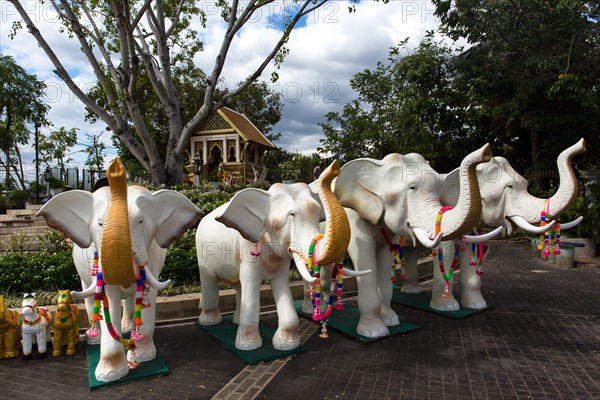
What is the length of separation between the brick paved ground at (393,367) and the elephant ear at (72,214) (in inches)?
55.4

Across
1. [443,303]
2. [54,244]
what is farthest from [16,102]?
[443,303]

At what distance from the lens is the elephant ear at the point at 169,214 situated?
386cm

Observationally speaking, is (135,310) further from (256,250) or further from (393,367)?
(393,367)

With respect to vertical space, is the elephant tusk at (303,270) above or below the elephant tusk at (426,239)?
below

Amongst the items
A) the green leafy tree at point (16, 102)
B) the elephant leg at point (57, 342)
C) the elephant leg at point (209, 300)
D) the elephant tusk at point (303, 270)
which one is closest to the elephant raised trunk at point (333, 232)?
the elephant tusk at point (303, 270)

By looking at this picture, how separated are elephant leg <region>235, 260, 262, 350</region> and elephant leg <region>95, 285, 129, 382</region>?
1227 mm

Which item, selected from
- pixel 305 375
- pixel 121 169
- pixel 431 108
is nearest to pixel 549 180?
pixel 431 108

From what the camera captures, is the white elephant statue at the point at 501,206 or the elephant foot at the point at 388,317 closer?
the white elephant statue at the point at 501,206

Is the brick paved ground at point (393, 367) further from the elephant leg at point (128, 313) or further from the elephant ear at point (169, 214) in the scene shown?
the elephant ear at point (169, 214)

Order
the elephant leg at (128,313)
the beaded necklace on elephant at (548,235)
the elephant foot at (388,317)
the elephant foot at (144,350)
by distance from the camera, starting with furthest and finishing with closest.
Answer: the elephant foot at (388,317), the beaded necklace on elephant at (548,235), the elephant leg at (128,313), the elephant foot at (144,350)

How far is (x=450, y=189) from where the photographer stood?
5.60 m

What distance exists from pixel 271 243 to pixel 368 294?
4.69 ft

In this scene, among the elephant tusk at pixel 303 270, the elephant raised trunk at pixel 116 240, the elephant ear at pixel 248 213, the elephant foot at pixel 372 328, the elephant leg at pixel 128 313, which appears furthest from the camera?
the elephant foot at pixel 372 328

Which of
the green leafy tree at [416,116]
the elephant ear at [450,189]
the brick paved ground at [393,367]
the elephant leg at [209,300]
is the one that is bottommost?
the brick paved ground at [393,367]
